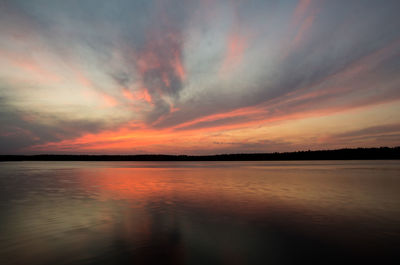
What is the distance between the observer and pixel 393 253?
823 cm

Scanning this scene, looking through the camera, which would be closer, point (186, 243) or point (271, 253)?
point (271, 253)

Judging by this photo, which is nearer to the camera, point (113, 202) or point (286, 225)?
point (286, 225)

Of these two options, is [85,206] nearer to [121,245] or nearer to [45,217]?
[45,217]

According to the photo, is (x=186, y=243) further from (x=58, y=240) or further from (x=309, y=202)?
(x=309, y=202)

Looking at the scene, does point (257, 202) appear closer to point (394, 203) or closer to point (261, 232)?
point (261, 232)

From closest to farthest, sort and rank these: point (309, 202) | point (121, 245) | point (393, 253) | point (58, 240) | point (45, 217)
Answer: point (393, 253) → point (121, 245) → point (58, 240) → point (45, 217) → point (309, 202)

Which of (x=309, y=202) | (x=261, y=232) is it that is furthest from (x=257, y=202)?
(x=261, y=232)

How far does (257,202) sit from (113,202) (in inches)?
444

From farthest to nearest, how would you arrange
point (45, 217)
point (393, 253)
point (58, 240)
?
point (45, 217)
point (58, 240)
point (393, 253)

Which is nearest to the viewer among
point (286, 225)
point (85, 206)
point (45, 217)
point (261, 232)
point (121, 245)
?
point (121, 245)

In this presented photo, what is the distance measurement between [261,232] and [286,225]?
200 centimetres

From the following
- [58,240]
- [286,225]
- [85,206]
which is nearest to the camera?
[58,240]

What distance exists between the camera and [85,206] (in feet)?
55.7

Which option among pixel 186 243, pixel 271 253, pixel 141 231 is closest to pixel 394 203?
pixel 271 253
